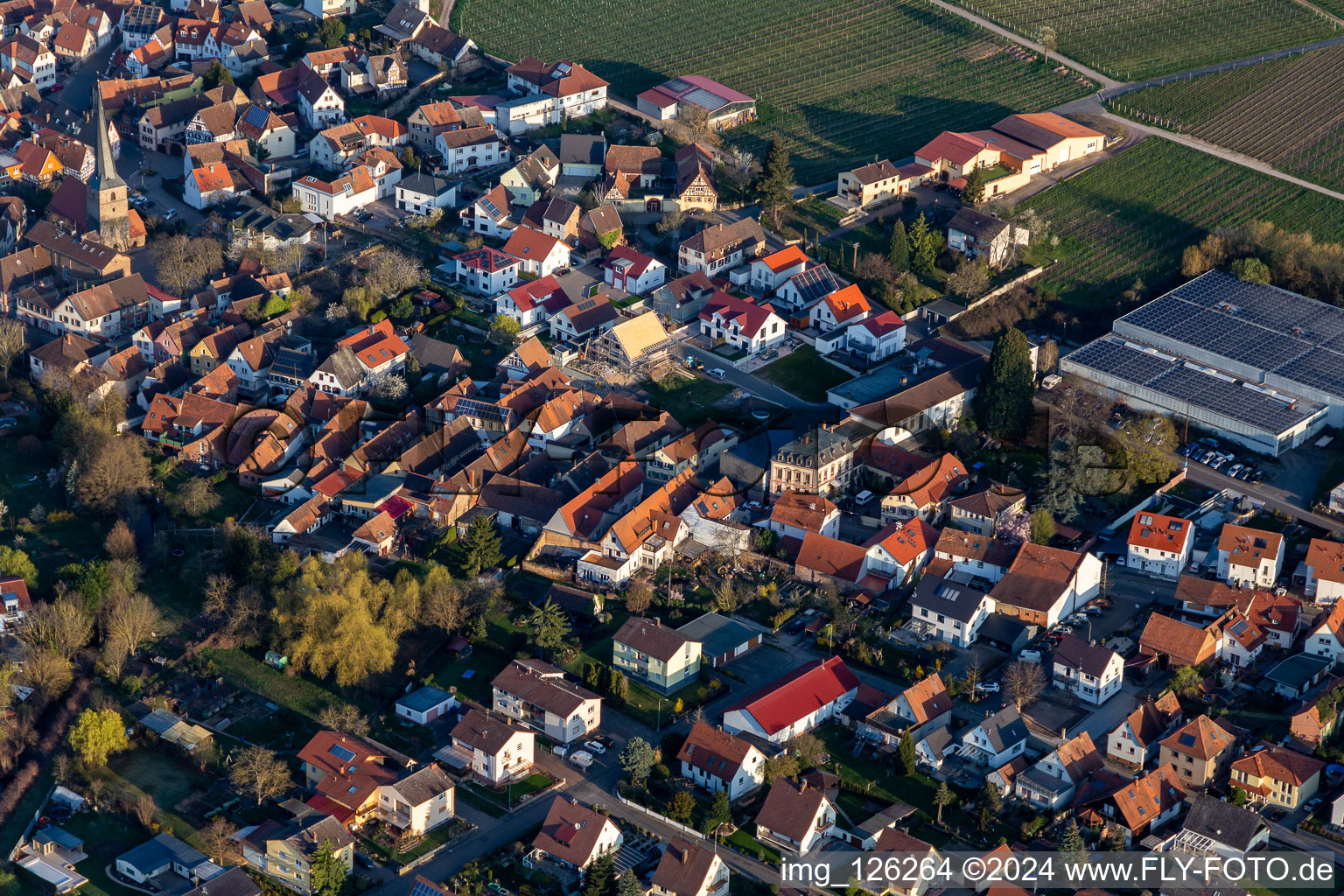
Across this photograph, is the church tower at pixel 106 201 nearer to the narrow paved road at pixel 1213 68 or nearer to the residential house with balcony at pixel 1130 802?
the narrow paved road at pixel 1213 68

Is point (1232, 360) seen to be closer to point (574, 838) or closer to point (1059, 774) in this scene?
point (1059, 774)

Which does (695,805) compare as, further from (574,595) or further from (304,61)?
(304,61)

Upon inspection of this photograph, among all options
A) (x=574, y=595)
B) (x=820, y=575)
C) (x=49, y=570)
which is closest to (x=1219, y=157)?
(x=820, y=575)

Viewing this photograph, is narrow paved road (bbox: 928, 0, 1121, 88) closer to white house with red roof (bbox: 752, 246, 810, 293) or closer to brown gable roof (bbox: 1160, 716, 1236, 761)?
white house with red roof (bbox: 752, 246, 810, 293)

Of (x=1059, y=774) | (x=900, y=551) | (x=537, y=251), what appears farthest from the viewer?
(x=537, y=251)

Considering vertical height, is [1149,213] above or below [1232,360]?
above

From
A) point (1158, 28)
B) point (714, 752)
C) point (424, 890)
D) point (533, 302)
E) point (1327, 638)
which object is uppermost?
point (1158, 28)

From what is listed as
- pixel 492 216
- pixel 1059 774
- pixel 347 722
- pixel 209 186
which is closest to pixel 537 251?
pixel 492 216
